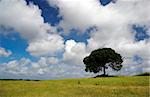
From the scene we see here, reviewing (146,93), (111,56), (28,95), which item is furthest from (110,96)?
(111,56)

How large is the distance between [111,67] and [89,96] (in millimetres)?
84588

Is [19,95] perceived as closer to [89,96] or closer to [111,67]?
[89,96]

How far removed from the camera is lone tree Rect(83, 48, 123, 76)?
118 m

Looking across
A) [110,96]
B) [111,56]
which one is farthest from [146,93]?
[111,56]

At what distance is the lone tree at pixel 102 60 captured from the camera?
11782 cm

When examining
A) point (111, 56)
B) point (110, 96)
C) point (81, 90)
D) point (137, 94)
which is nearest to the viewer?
point (110, 96)

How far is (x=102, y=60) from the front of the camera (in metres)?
119

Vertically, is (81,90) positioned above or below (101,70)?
below

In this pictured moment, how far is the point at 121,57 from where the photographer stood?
123 meters

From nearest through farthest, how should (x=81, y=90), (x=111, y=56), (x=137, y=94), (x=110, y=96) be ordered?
(x=110, y=96)
(x=137, y=94)
(x=81, y=90)
(x=111, y=56)

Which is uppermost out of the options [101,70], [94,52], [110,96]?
[94,52]

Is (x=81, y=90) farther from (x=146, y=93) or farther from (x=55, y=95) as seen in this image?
(x=146, y=93)

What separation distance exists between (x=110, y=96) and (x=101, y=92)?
14.8 feet

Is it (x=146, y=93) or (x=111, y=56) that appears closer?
(x=146, y=93)
